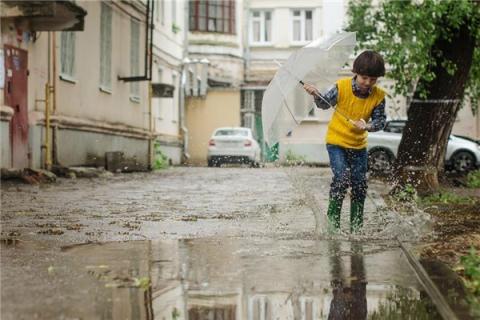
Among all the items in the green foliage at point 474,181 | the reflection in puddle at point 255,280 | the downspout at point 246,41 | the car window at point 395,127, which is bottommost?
the green foliage at point 474,181

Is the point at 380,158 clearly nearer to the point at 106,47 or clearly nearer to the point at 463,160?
the point at 463,160

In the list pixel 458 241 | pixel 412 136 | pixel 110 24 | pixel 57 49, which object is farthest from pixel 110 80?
pixel 458 241

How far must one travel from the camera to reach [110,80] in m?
24.4

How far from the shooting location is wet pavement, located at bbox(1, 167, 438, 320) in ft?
13.8

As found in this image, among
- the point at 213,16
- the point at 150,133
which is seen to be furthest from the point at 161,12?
the point at 213,16

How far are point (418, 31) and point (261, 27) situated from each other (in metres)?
31.2

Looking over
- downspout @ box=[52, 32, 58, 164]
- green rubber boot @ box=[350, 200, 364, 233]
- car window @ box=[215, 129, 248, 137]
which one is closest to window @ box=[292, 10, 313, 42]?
car window @ box=[215, 129, 248, 137]

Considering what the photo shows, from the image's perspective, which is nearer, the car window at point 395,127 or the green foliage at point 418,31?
the green foliage at point 418,31

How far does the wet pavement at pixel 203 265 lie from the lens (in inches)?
166

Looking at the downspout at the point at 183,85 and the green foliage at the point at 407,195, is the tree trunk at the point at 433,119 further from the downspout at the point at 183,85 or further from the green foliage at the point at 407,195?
the downspout at the point at 183,85

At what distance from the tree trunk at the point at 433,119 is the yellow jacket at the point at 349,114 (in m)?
5.71

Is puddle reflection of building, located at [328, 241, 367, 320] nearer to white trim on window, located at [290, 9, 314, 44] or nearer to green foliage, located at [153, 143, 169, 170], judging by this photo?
green foliage, located at [153, 143, 169, 170]

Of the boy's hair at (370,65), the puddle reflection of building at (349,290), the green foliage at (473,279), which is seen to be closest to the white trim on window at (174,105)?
the boy's hair at (370,65)

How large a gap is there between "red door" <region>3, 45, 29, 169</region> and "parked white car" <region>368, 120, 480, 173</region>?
11044 mm
